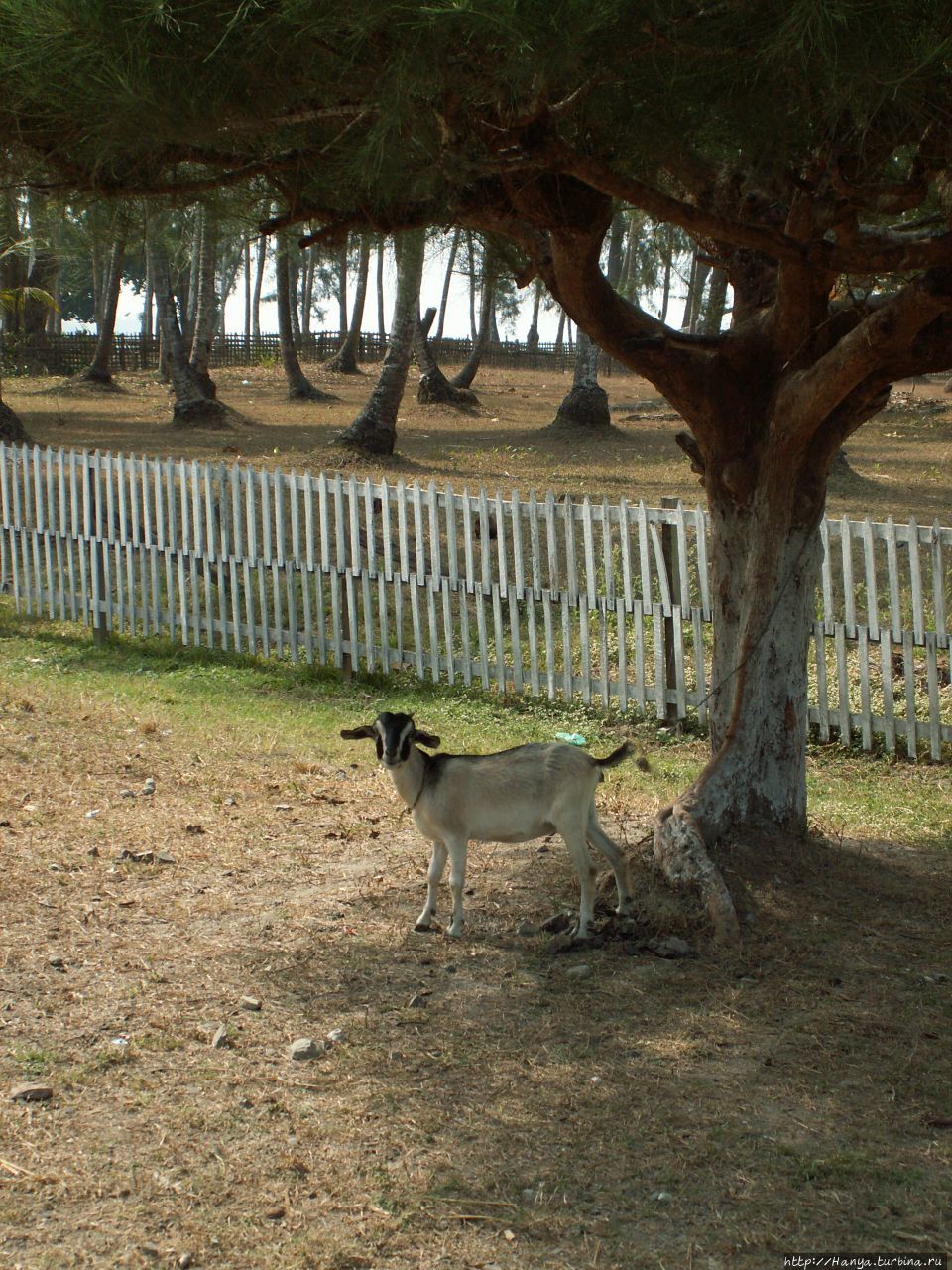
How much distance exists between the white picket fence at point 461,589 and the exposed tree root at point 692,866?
11.3 ft

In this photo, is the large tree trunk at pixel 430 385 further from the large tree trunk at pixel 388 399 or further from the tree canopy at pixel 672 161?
the tree canopy at pixel 672 161

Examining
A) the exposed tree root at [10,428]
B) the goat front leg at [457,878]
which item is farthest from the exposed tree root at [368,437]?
the goat front leg at [457,878]

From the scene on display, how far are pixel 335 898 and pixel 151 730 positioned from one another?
351 cm

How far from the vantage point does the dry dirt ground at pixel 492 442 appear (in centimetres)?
1777

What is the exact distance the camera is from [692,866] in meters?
5.84

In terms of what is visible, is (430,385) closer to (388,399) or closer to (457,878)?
(388,399)

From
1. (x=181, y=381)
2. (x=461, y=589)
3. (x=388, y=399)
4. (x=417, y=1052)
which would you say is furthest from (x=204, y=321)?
(x=417, y=1052)

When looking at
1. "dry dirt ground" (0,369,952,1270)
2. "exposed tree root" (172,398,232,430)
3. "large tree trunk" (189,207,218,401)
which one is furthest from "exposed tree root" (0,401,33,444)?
"dry dirt ground" (0,369,952,1270)

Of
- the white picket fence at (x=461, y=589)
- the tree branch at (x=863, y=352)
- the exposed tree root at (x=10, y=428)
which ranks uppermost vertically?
the exposed tree root at (x=10, y=428)

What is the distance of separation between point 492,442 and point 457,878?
18.7m

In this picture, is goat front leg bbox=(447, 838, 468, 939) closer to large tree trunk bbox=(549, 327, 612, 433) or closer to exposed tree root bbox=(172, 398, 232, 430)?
large tree trunk bbox=(549, 327, 612, 433)

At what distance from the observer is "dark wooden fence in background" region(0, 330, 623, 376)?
1468 inches

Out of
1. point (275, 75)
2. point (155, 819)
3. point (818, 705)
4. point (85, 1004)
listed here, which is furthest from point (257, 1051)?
point (818, 705)

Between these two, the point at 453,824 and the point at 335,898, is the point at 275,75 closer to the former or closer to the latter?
the point at 453,824
